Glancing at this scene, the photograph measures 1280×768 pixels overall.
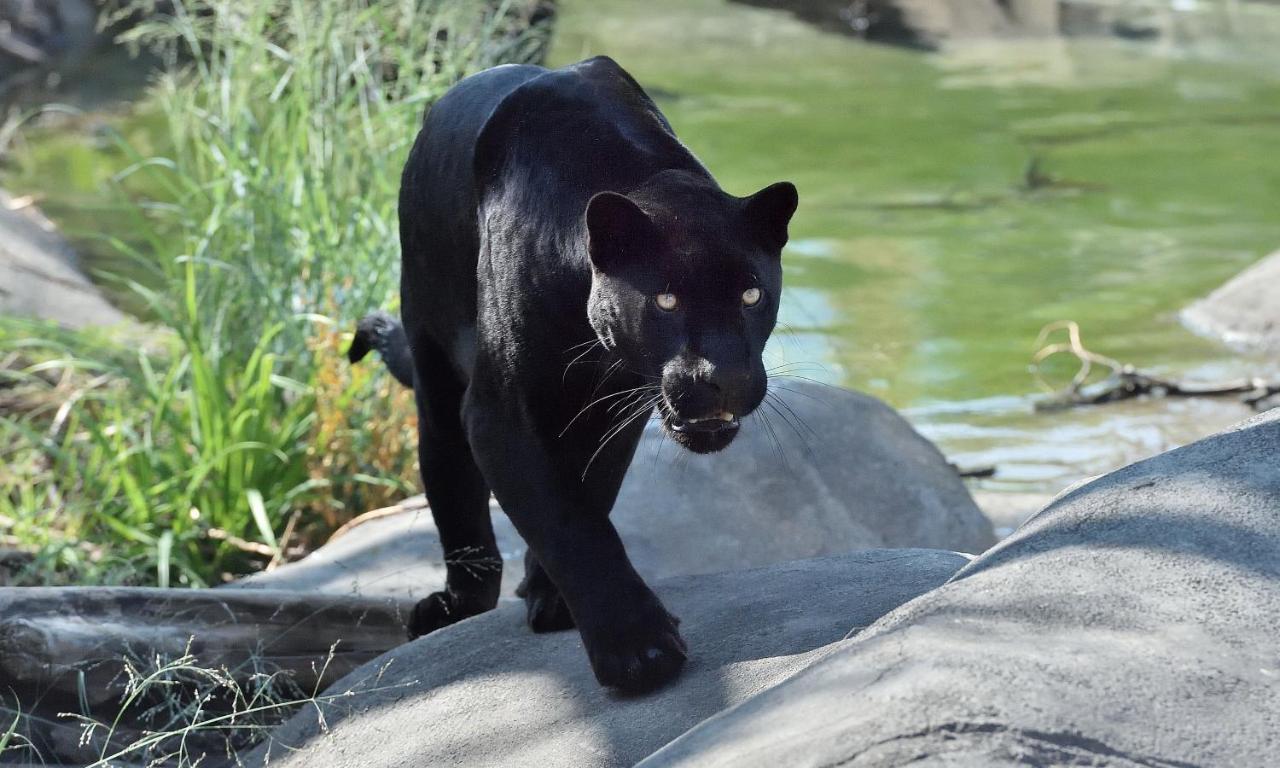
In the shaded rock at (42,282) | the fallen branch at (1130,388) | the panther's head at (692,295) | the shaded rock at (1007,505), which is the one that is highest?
the panther's head at (692,295)

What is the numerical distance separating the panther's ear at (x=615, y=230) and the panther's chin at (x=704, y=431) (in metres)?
0.29

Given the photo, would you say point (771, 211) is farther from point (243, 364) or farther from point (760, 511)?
→ point (243, 364)

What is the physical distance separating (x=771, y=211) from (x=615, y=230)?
28 centimetres

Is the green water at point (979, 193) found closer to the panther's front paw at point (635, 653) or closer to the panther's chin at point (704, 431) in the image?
the panther's front paw at point (635, 653)

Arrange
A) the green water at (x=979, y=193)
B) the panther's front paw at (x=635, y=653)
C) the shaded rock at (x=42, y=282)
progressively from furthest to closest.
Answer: the green water at (x=979, y=193) < the shaded rock at (x=42, y=282) < the panther's front paw at (x=635, y=653)

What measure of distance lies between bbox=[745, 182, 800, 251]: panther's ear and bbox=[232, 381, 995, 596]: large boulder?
1798 mm

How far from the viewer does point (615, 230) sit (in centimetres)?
272

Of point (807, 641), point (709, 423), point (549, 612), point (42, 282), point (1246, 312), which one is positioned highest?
point (709, 423)

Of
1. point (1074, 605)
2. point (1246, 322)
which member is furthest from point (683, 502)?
point (1246, 322)

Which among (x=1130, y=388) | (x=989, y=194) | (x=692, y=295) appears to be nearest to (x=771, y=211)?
(x=692, y=295)

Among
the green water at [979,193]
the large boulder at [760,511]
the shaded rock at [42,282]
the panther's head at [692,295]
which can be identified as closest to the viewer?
the panther's head at [692,295]

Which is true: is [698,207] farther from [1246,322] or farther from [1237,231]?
[1237,231]

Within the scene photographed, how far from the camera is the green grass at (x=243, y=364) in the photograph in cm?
523

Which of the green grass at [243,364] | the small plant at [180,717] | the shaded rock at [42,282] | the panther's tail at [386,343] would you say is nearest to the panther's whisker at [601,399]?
the small plant at [180,717]
